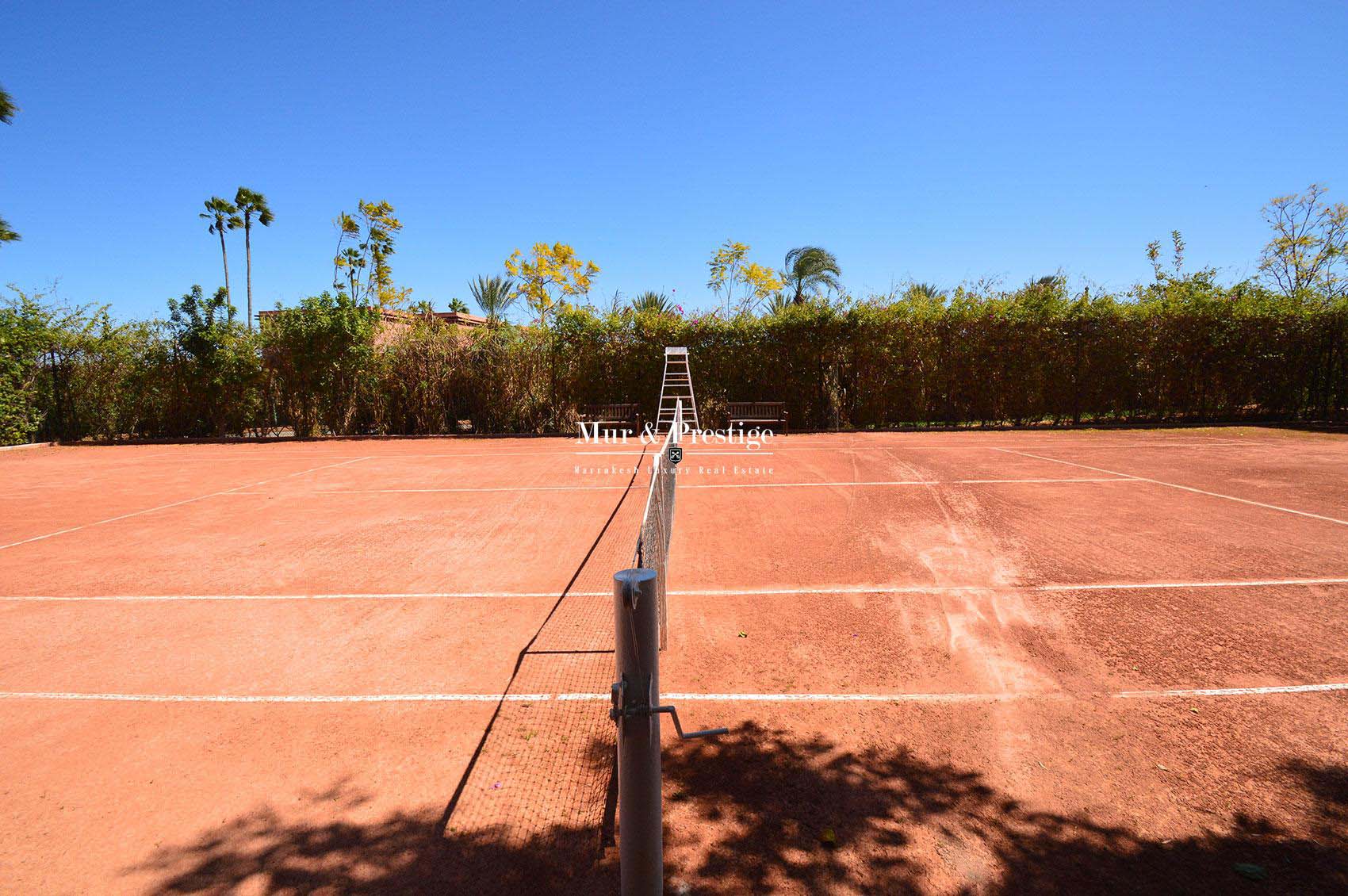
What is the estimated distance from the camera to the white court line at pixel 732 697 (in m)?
4.33

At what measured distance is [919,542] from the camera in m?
7.76

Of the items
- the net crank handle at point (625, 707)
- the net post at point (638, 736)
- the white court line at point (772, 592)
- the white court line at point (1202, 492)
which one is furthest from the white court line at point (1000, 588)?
the net crank handle at point (625, 707)

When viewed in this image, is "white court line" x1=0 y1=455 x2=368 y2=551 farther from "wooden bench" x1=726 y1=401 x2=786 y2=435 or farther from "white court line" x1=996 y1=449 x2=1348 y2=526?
"white court line" x1=996 y1=449 x2=1348 y2=526

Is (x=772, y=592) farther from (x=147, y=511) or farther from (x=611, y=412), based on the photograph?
(x=611, y=412)

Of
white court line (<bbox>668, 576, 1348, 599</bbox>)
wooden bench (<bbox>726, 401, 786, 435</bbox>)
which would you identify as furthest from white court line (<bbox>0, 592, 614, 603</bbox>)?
wooden bench (<bbox>726, 401, 786, 435</bbox>)

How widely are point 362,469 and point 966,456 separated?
43.8 ft

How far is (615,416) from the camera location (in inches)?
805

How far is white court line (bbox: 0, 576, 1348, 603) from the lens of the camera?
618cm

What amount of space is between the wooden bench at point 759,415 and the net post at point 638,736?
1781 cm

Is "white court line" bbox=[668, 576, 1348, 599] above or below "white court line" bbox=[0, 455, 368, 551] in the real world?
below

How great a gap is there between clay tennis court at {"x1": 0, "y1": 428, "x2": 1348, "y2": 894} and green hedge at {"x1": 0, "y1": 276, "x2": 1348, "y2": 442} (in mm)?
11405

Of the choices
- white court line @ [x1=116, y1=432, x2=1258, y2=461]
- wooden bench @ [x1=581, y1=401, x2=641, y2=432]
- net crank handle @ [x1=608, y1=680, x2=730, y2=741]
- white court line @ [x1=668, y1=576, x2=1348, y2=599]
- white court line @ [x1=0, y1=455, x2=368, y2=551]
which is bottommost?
white court line @ [x1=668, y1=576, x2=1348, y2=599]

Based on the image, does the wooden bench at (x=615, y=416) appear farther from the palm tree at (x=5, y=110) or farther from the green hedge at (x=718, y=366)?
the palm tree at (x=5, y=110)

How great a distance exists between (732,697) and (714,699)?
13cm
